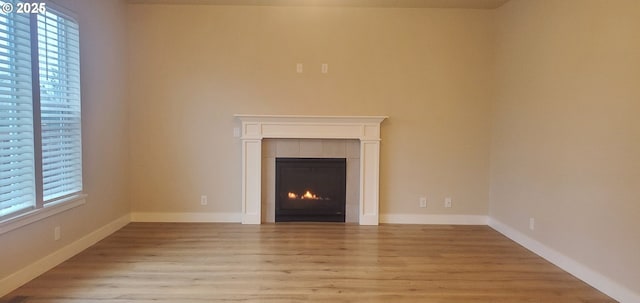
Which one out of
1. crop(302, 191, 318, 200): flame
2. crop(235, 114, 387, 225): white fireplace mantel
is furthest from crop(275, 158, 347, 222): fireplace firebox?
crop(235, 114, 387, 225): white fireplace mantel

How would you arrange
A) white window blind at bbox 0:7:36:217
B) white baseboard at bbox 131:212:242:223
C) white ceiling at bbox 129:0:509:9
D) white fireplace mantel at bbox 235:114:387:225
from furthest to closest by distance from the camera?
white baseboard at bbox 131:212:242:223
white fireplace mantel at bbox 235:114:387:225
white ceiling at bbox 129:0:509:9
white window blind at bbox 0:7:36:217

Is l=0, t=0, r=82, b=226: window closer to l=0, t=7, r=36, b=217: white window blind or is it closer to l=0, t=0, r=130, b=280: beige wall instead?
l=0, t=7, r=36, b=217: white window blind

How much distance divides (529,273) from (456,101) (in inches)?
84.8

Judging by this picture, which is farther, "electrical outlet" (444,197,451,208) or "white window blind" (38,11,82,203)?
"electrical outlet" (444,197,451,208)

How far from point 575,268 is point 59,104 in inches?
175

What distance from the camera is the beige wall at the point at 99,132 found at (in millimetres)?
3246

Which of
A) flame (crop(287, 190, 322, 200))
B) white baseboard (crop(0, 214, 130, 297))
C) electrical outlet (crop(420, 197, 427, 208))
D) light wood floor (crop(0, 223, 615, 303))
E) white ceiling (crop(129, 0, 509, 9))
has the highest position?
white ceiling (crop(129, 0, 509, 9))

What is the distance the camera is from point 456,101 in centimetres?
466

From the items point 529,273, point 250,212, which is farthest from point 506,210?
point 250,212

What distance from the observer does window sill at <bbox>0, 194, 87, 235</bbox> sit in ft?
8.79

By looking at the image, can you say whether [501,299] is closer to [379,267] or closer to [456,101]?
[379,267]

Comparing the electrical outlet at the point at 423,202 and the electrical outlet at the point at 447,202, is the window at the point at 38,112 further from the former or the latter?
the electrical outlet at the point at 447,202

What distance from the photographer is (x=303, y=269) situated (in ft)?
10.5

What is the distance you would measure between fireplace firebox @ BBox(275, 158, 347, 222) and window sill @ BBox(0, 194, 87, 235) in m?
2.06
